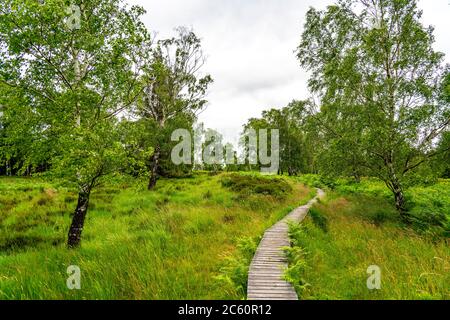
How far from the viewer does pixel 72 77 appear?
32.2 feet

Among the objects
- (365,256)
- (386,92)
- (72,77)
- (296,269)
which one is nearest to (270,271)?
(296,269)

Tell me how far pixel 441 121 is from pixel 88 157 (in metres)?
15.1

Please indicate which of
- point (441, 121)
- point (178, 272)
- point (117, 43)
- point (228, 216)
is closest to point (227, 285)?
point (178, 272)

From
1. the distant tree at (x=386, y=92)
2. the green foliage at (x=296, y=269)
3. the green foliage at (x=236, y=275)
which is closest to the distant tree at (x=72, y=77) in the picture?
the green foliage at (x=236, y=275)

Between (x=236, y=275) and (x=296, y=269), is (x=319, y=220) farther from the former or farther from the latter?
(x=236, y=275)

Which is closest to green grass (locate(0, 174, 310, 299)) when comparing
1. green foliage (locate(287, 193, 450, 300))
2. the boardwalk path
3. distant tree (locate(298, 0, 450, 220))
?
the boardwalk path

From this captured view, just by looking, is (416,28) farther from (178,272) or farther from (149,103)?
(149,103)

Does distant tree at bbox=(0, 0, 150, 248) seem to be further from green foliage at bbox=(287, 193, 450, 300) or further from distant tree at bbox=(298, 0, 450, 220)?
distant tree at bbox=(298, 0, 450, 220)

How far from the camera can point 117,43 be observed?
948 centimetres

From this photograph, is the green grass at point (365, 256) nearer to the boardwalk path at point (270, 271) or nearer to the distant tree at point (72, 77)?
the boardwalk path at point (270, 271)

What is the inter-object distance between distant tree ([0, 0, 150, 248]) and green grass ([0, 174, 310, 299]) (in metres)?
1.16

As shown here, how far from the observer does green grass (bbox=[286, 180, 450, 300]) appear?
6.11m
